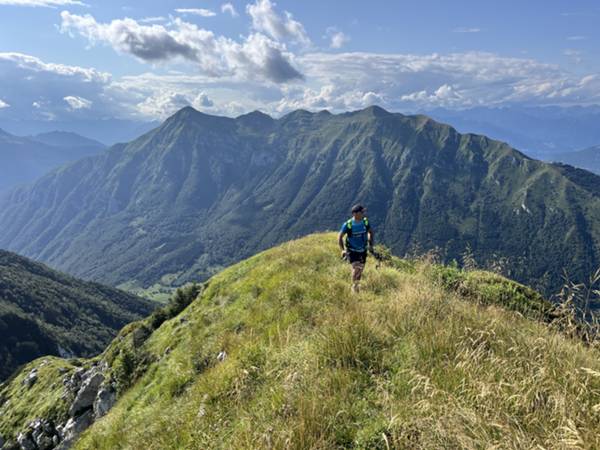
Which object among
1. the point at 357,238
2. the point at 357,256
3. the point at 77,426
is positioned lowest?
the point at 77,426

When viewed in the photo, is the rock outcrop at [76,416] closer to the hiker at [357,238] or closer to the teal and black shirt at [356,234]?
the hiker at [357,238]

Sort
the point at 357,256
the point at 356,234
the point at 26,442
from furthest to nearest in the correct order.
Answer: the point at 26,442, the point at 356,234, the point at 357,256

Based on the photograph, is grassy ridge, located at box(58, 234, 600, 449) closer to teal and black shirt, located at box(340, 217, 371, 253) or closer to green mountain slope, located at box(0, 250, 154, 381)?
→ teal and black shirt, located at box(340, 217, 371, 253)

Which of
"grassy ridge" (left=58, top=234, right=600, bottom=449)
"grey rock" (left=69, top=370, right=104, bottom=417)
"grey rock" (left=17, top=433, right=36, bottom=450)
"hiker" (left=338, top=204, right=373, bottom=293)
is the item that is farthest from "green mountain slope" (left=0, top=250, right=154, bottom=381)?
"grassy ridge" (left=58, top=234, right=600, bottom=449)

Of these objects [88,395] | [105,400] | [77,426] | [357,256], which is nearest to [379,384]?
[357,256]

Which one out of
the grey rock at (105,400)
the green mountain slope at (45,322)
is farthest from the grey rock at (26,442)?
the green mountain slope at (45,322)

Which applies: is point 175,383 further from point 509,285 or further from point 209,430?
point 509,285

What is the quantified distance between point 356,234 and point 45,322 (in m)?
198

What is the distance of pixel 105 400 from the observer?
17297 millimetres

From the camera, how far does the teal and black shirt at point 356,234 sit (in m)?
13.1

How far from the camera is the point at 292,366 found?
20.9 feet

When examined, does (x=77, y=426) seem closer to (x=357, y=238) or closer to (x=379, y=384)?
(x=357, y=238)

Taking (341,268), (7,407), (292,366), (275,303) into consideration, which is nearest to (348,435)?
(292,366)

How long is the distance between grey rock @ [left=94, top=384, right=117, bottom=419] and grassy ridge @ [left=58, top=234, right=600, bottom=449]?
7553 millimetres
